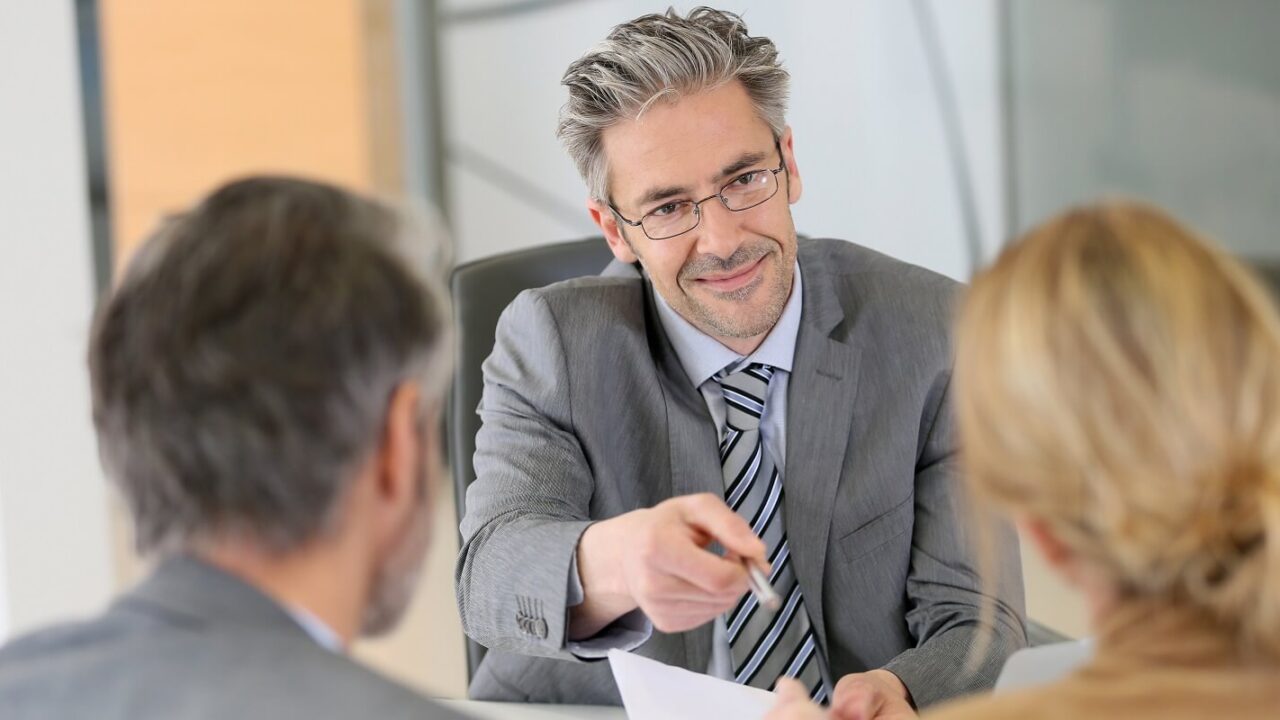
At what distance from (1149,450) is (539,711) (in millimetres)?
972

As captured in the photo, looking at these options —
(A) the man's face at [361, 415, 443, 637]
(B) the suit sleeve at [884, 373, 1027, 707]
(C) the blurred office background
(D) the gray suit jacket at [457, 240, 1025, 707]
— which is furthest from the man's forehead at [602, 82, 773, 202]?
(C) the blurred office background

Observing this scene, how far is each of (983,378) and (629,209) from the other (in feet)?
3.59

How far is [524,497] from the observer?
1.85 meters

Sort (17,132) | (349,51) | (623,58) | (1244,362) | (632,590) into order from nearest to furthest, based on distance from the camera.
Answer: (1244,362) → (632,590) → (623,58) → (17,132) → (349,51)

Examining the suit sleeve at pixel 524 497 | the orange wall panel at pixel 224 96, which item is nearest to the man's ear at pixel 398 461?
the suit sleeve at pixel 524 497

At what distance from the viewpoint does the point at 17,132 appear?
329 centimetres

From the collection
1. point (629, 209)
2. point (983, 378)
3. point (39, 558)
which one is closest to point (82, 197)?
point (39, 558)

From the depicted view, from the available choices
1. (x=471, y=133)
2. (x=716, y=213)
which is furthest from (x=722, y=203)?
(x=471, y=133)

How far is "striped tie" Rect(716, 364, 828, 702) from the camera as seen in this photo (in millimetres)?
1857

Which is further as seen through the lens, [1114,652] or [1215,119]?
[1215,119]

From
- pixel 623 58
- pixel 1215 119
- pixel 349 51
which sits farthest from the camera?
pixel 349 51

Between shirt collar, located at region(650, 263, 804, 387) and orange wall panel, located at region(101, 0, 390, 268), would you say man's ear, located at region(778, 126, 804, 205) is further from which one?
orange wall panel, located at region(101, 0, 390, 268)

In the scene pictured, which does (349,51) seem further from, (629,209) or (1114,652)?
(1114,652)

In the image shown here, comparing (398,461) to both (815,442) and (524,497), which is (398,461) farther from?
(815,442)
